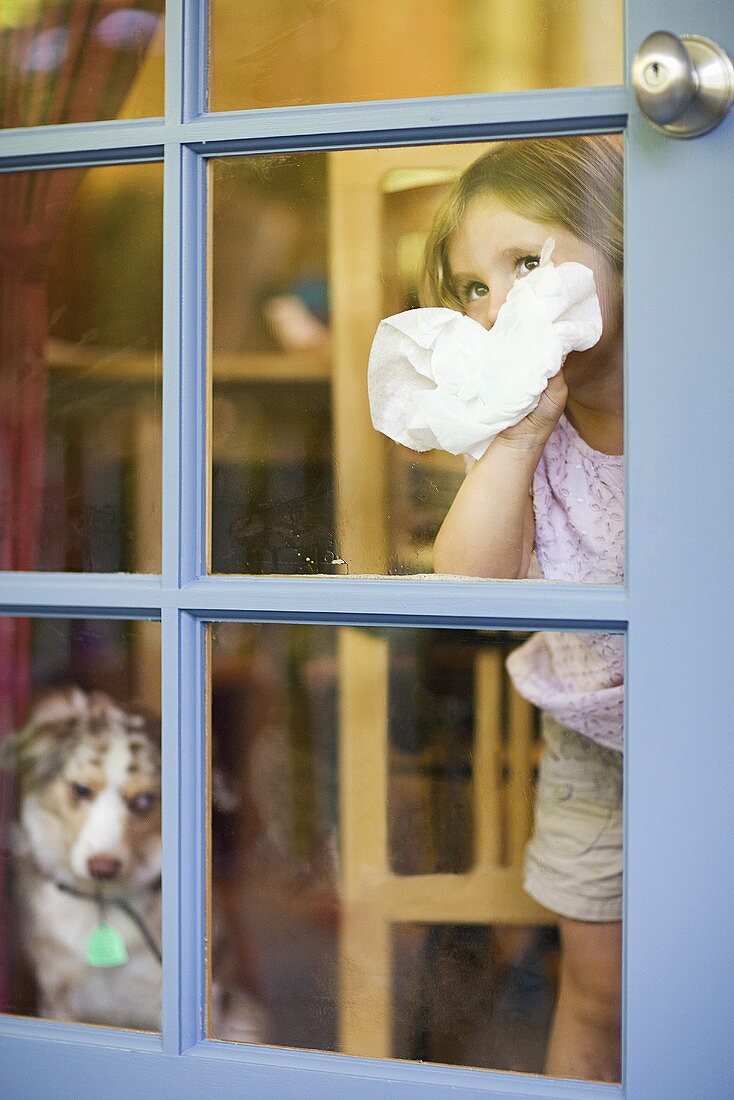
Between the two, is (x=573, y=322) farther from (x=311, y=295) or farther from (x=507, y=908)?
(x=507, y=908)

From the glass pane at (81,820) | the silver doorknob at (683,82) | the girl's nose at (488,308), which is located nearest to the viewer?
the silver doorknob at (683,82)

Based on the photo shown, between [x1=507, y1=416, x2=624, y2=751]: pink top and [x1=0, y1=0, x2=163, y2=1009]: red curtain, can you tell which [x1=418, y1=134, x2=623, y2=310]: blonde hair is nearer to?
[x1=507, y1=416, x2=624, y2=751]: pink top

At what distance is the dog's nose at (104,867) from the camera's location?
0.96m

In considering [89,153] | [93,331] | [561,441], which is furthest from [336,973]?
[89,153]

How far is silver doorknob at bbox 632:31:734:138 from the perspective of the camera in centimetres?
71

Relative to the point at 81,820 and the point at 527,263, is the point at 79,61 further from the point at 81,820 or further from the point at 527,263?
the point at 81,820

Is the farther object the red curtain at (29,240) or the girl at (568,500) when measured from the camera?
the red curtain at (29,240)

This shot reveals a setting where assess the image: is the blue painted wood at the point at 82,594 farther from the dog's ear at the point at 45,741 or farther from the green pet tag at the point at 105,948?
the green pet tag at the point at 105,948

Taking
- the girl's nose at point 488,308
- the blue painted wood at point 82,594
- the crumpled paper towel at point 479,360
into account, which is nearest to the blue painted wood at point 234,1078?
the blue painted wood at point 82,594

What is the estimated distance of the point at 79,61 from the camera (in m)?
0.95

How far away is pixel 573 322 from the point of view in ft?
2.62

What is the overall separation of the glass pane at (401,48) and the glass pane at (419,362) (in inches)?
2.2

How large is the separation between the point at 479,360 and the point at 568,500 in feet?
0.47

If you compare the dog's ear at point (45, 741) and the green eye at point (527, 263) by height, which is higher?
the green eye at point (527, 263)
